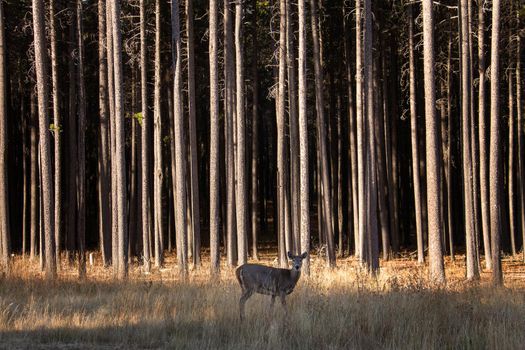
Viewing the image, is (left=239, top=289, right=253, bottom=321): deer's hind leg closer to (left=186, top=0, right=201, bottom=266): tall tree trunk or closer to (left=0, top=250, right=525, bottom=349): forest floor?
(left=0, top=250, right=525, bottom=349): forest floor

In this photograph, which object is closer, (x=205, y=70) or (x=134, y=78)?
(x=134, y=78)

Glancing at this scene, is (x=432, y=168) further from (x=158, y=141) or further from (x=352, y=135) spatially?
(x=352, y=135)

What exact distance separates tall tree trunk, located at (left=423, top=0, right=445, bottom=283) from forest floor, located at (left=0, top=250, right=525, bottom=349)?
143 centimetres

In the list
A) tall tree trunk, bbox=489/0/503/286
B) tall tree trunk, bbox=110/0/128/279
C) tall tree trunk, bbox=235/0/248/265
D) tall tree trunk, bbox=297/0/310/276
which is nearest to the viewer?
tall tree trunk, bbox=489/0/503/286

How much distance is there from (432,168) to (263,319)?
286 inches

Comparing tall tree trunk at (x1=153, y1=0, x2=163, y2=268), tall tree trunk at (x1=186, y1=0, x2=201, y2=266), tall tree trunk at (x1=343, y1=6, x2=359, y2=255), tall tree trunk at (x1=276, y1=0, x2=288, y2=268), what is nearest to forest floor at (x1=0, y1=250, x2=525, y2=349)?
tall tree trunk at (x1=186, y1=0, x2=201, y2=266)

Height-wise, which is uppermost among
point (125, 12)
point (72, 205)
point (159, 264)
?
point (125, 12)

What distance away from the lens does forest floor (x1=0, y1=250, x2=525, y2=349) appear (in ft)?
32.4

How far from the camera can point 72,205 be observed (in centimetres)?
2469

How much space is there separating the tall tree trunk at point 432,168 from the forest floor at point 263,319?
143 cm

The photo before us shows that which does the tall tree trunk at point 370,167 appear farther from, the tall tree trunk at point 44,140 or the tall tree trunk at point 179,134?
the tall tree trunk at point 44,140

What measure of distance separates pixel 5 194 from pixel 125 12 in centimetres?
1288

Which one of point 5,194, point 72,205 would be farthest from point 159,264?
point 5,194

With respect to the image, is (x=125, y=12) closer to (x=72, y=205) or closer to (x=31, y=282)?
(x=72, y=205)
